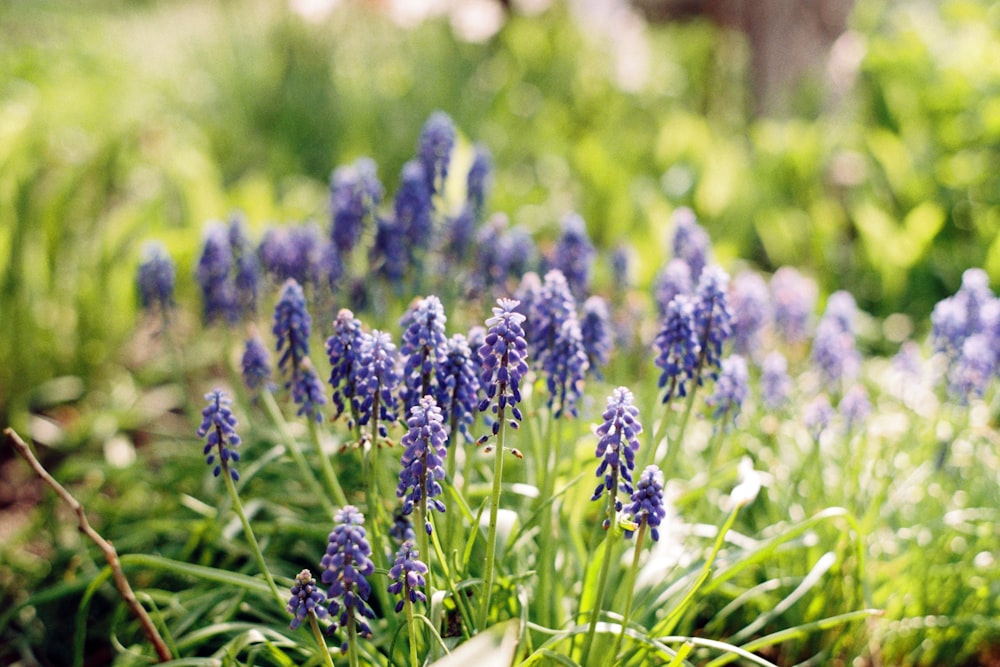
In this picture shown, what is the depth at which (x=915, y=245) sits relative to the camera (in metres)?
5.08

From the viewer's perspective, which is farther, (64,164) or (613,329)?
(64,164)

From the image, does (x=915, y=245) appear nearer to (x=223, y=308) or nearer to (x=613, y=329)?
(x=613, y=329)

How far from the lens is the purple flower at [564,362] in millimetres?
2109

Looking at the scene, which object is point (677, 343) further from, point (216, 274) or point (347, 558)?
point (216, 274)

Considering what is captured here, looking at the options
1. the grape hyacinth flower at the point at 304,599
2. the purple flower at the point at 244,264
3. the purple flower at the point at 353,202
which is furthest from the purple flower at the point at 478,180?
the grape hyacinth flower at the point at 304,599

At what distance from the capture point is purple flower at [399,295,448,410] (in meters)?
1.88

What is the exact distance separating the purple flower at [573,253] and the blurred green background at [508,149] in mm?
1930

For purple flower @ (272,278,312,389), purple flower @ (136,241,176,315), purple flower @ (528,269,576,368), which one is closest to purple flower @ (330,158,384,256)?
purple flower @ (136,241,176,315)

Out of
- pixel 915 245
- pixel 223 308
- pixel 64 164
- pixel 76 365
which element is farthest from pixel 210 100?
pixel 915 245

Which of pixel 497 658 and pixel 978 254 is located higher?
pixel 978 254

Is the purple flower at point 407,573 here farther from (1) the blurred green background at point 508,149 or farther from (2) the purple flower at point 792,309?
(1) the blurred green background at point 508,149

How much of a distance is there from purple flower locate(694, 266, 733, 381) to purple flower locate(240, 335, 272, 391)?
125 centimetres

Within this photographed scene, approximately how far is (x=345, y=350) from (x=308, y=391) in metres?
0.36

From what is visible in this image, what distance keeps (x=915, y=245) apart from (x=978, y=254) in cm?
36
